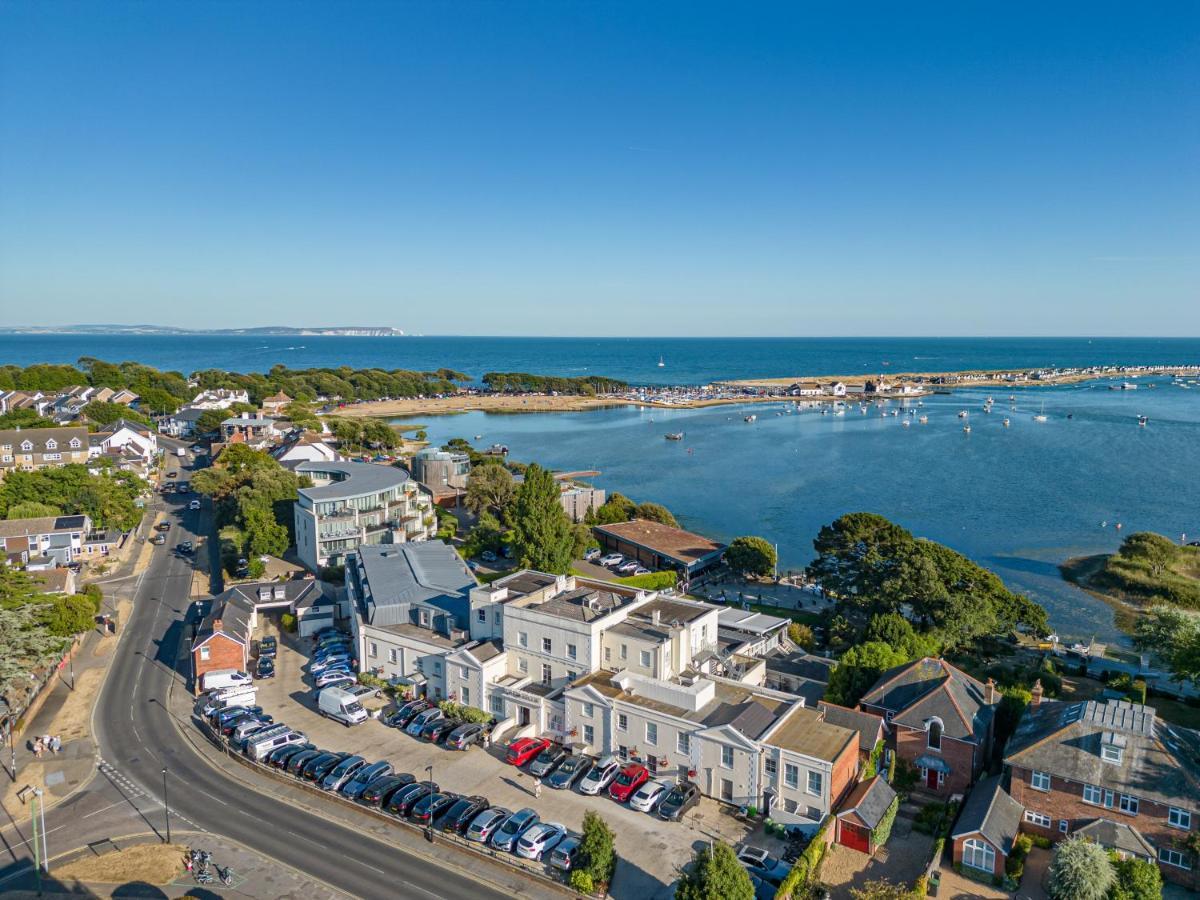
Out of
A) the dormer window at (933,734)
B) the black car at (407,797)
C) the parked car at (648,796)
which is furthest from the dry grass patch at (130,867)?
the dormer window at (933,734)

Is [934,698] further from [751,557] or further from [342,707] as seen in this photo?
[751,557]

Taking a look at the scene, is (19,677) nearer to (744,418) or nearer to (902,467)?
(902,467)

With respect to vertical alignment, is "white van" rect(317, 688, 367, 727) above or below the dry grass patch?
above

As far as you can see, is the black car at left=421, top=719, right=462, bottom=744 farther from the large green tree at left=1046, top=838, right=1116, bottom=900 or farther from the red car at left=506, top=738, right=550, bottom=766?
the large green tree at left=1046, top=838, right=1116, bottom=900

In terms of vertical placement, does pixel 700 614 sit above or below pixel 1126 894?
above

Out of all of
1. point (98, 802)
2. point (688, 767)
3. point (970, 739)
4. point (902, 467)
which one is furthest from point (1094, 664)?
point (902, 467)

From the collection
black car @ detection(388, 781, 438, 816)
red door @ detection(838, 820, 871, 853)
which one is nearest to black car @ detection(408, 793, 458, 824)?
black car @ detection(388, 781, 438, 816)

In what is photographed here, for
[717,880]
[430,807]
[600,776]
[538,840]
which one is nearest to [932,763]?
[600,776]
